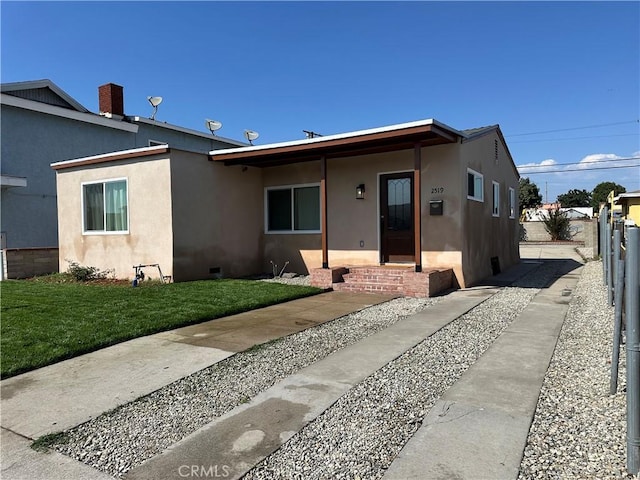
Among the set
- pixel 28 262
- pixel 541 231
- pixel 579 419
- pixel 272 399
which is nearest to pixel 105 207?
pixel 28 262

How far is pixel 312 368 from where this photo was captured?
436 cm

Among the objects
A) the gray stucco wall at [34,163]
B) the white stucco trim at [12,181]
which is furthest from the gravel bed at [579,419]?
the gray stucco wall at [34,163]

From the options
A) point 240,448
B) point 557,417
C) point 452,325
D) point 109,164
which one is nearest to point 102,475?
point 240,448

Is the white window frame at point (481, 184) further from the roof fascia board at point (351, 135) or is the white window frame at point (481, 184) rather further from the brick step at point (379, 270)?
the brick step at point (379, 270)

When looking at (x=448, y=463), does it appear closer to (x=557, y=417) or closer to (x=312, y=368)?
(x=557, y=417)

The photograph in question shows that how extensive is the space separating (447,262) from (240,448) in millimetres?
7841

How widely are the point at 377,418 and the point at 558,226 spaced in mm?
31546

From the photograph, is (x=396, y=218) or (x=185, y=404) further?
(x=396, y=218)

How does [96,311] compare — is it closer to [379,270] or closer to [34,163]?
[379,270]

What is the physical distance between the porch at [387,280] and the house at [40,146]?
8803mm

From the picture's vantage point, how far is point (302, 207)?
12188mm

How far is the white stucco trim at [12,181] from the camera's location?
1291cm

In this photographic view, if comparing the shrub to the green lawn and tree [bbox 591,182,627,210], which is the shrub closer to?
the green lawn

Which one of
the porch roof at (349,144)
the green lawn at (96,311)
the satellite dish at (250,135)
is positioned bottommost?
the green lawn at (96,311)
